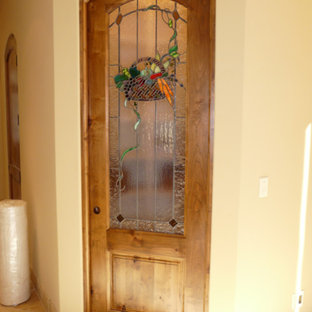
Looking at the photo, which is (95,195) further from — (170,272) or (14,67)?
(14,67)

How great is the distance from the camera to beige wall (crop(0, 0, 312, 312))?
1.74 metres

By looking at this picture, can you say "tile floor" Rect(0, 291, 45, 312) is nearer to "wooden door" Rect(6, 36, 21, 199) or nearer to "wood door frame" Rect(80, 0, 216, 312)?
"wood door frame" Rect(80, 0, 216, 312)

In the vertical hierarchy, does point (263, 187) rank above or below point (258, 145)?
below

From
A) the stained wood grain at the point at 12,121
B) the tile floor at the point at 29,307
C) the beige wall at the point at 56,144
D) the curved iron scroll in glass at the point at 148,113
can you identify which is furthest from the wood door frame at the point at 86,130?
the stained wood grain at the point at 12,121

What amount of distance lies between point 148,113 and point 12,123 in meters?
2.33

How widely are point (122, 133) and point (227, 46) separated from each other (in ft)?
2.70

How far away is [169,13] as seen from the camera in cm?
185

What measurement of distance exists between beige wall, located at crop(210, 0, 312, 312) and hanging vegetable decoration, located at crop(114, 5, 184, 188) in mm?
292

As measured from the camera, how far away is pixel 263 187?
1857 mm

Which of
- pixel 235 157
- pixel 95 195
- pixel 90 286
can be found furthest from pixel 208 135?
pixel 90 286

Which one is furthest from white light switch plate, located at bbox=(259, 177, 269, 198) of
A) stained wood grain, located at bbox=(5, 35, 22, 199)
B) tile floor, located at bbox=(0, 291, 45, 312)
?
stained wood grain, located at bbox=(5, 35, 22, 199)

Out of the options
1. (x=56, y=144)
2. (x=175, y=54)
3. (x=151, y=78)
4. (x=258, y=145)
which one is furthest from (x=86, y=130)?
(x=258, y=145)

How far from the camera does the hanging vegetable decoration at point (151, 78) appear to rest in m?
Result: 1.87

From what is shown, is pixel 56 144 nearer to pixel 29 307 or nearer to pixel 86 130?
pixel 86 130
